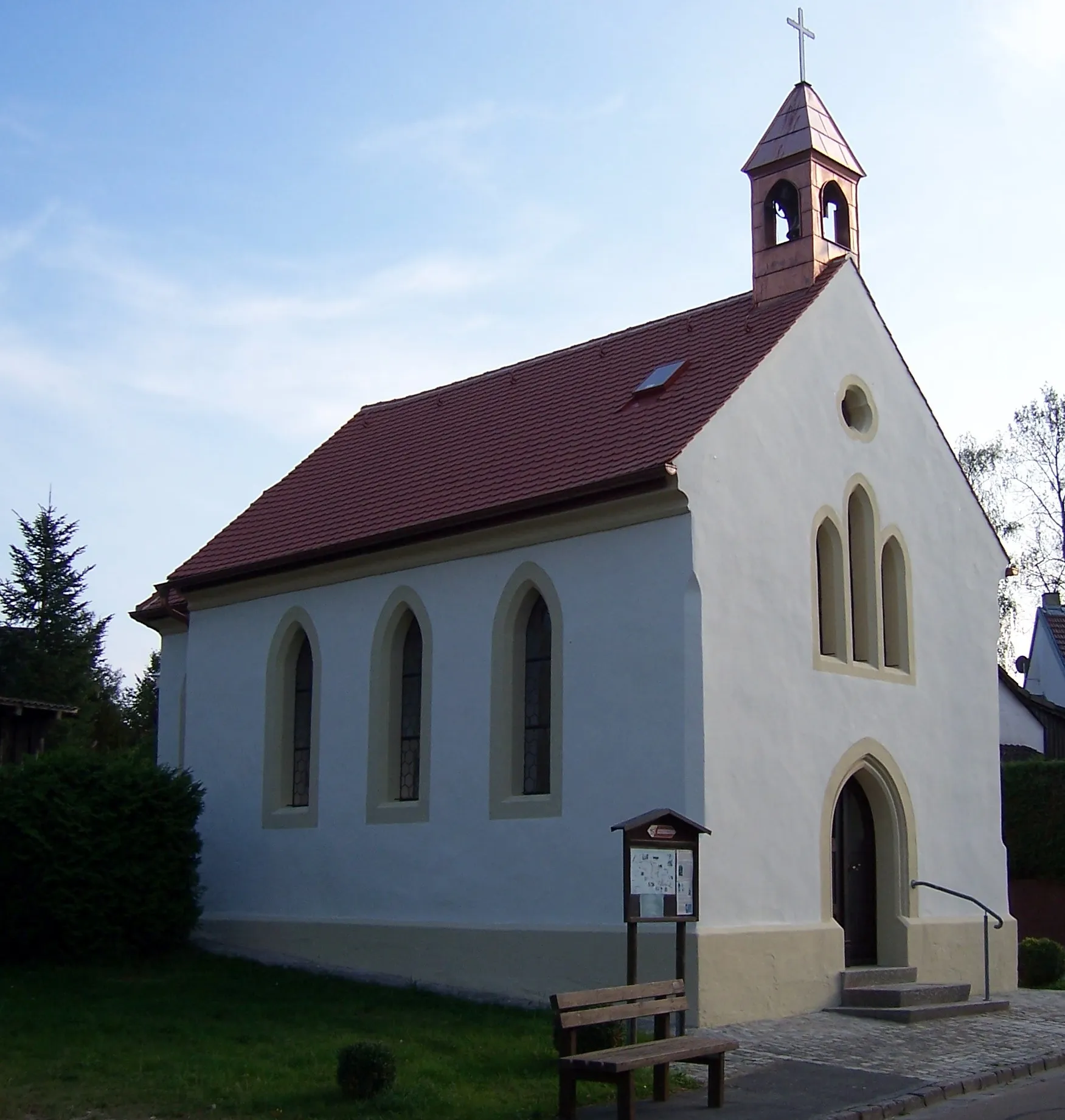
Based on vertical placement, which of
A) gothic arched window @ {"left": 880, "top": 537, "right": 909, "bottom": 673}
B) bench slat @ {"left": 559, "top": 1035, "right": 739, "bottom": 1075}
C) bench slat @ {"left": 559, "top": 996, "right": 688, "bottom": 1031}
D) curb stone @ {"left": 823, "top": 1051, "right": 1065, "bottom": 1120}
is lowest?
curb stone @ {"left": 823, "top": 1051, "right": 1065, "bottom": 1120}

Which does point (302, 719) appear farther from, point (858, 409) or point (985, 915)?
point (985, 915)

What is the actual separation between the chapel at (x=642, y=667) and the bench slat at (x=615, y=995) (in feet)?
9.72

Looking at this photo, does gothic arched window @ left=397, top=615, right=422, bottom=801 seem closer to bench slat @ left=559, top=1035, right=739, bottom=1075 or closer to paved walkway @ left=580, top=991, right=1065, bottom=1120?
paved walkway @ left=580, top=991, right=1065, bottom=1120

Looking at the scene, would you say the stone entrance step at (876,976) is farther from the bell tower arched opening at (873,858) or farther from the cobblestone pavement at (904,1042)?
the cobblestone pavement at (904,1042)

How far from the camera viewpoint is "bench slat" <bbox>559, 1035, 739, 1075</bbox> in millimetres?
9445

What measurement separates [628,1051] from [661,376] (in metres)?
9.72

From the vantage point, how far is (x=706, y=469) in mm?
15211

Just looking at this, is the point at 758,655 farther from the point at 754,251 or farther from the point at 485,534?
the point at 754,251

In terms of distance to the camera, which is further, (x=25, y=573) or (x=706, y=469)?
(x=25, y=573)

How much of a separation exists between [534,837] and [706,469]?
14.5ft

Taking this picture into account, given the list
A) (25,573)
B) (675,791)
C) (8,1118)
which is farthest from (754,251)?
(25,573)

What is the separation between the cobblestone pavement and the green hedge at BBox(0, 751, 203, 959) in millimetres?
7472

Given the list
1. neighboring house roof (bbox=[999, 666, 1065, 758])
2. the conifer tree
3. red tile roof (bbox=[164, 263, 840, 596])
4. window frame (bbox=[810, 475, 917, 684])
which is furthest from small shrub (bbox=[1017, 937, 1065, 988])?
the conifer tree

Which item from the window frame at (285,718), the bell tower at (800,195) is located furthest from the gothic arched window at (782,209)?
the window frame at (285,718)
